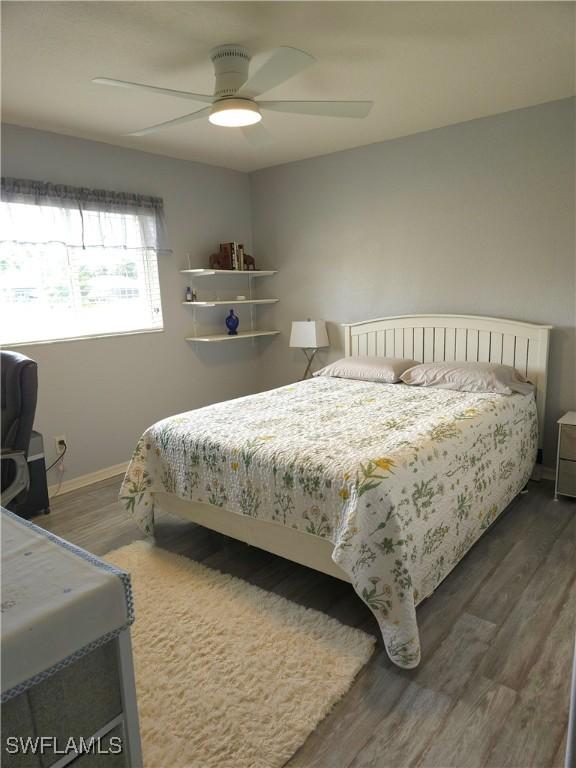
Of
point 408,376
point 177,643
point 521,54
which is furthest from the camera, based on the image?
point 408,376

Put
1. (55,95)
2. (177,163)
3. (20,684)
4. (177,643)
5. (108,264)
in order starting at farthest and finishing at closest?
1. (177,163)
2. (108,264)
3. (55,95)
4. (177,643)
5. (20,684)

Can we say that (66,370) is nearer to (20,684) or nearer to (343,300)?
(343,300)

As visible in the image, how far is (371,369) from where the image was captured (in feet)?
12.4

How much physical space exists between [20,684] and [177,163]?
4245 mm

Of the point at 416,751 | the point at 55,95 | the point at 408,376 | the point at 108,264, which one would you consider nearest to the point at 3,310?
the point at 108,264

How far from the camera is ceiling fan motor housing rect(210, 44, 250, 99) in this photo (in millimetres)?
2273

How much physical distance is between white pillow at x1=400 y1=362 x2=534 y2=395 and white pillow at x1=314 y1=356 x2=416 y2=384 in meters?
0.13

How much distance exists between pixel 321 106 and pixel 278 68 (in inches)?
14.8

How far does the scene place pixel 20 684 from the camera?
0.78 meters

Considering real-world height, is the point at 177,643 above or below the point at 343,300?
below

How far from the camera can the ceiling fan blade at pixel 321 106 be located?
7.52 feet

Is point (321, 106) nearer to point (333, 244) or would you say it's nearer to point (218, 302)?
point (333, 244)

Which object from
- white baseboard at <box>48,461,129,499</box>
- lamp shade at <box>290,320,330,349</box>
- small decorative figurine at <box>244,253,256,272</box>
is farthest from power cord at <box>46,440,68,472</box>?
A: small decorative figurine at <box>244,253,256,272</box>

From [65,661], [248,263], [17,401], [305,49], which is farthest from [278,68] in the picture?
[248,263]
